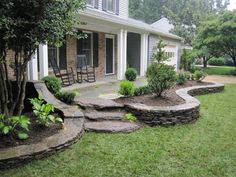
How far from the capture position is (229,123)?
6.29 meters

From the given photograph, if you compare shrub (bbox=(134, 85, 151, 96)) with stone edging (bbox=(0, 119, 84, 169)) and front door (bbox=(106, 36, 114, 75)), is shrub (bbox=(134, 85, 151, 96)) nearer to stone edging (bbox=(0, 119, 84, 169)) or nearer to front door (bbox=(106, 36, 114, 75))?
stone edging (bbox=(0, 119, 84, 169))

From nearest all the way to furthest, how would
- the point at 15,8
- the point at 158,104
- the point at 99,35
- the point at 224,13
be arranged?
1. the point at 15,8
2. the point at 158,104
3. the point at 99,35
4. the point at 224,13

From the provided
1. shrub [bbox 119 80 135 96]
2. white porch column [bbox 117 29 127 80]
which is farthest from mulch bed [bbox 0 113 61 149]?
white porch column [bbox 117 29 127 80]

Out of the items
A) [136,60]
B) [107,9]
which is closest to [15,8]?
[107,9]

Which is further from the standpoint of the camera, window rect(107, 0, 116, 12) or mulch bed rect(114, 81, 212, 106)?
window rect(107, 0, 116, 12)

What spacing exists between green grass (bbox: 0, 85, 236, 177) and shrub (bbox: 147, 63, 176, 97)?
160cm

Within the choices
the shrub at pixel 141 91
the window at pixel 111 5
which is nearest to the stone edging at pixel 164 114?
the shrub at pixel 141 91

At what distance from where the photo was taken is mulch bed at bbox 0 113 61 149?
13.5 ft

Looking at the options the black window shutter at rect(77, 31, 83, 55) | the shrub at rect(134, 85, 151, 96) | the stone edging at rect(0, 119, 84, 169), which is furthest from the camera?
the black window shutter at rect(77, 31, 83, 55)

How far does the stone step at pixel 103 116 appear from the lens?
5852mm

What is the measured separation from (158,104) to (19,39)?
12.1 feet

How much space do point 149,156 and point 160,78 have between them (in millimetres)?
3201

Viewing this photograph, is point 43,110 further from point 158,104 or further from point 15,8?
point 158,104

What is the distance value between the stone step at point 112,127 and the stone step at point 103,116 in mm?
157
